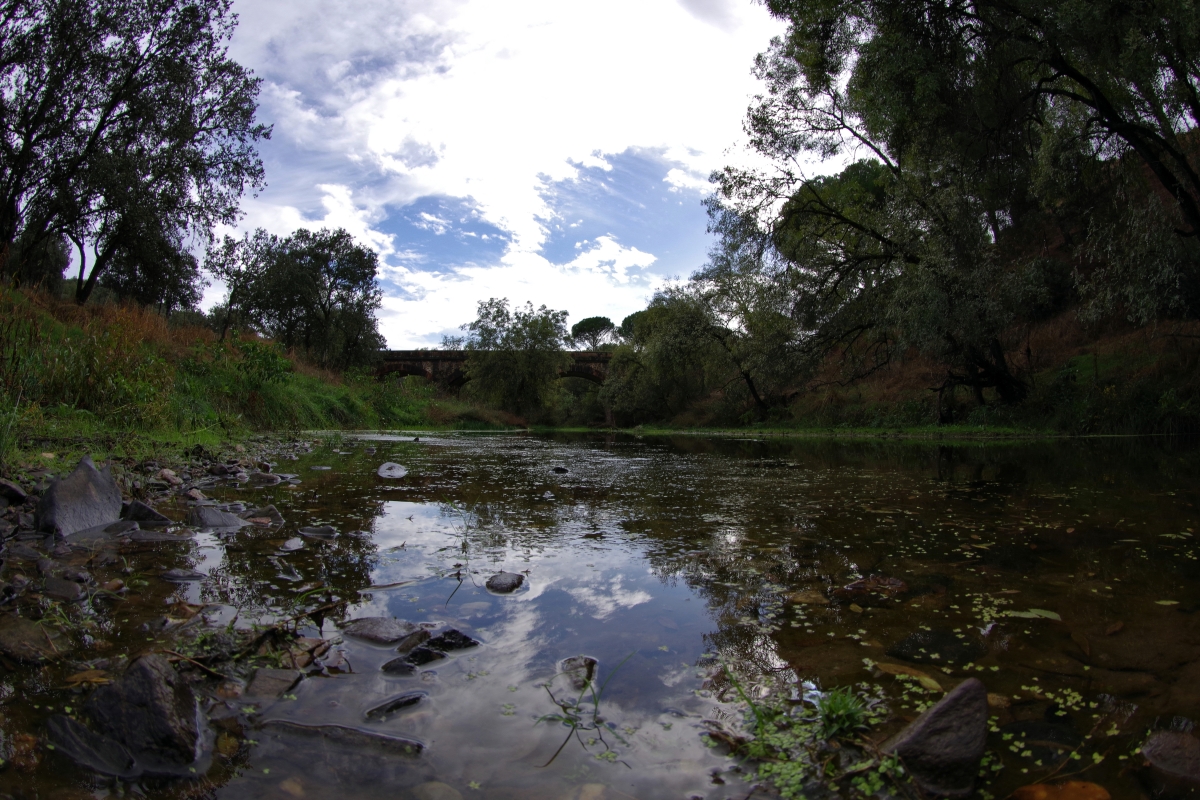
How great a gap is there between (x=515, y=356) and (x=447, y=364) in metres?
9.78

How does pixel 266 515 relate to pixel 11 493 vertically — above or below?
below

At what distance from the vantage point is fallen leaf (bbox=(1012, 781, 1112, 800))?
54.9 inches

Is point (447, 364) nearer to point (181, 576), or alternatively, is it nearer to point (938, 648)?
point (181, 576)

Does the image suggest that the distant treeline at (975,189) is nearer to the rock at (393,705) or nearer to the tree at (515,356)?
the rock at (393,705)

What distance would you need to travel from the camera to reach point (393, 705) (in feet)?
5.75

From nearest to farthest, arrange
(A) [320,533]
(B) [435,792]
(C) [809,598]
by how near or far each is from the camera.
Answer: (B) [435,792] < (C) [809,598] < (A) [320,533]

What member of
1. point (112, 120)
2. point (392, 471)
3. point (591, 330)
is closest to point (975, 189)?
point (392, 471)

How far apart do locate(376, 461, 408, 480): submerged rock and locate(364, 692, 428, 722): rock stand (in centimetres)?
547

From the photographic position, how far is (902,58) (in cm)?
1120

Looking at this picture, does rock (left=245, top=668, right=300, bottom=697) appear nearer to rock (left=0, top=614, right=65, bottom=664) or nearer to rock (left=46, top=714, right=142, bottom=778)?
rock (left=46, top=714, right=142, bottom=778)

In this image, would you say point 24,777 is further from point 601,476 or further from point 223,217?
point 223,217

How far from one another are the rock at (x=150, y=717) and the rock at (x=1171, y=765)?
2.20 meters

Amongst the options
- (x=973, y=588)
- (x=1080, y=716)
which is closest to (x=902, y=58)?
(x=973, y=588)

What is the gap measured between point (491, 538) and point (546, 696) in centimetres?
217
